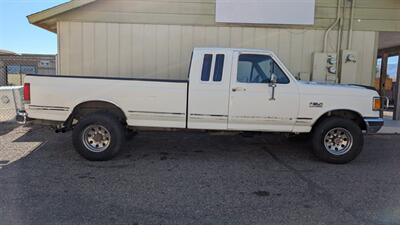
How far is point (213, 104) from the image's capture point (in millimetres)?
6285

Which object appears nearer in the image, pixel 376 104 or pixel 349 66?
pixel 376 104

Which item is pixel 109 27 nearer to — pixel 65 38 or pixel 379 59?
pixel 65 38

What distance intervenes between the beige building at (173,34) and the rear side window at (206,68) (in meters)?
2.83

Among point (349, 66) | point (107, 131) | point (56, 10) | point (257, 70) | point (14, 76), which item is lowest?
point (107, 131)

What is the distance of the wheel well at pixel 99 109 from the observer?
641cm

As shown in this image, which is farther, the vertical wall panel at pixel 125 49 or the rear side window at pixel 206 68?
the vertical wall panel at pixel 125 49

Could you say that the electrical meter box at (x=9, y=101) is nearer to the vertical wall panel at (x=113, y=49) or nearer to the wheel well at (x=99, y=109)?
the vertical wall panel at (x=113, y=49)

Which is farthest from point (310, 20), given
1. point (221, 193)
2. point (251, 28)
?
point (221, 193)

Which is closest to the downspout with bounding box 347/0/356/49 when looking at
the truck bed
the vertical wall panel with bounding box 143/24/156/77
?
the vertical wall panel with bounding box 143/24/156/77

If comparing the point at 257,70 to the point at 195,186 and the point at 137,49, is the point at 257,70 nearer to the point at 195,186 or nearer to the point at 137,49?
the point at 195,186

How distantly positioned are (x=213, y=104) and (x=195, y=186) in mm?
1775

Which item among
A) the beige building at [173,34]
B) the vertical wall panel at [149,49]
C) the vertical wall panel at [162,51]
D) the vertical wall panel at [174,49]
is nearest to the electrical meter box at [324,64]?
the beige building at [173,34]

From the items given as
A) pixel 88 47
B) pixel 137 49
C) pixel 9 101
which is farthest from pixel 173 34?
pixel 9 101

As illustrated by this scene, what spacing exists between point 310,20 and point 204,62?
4.14 meters
